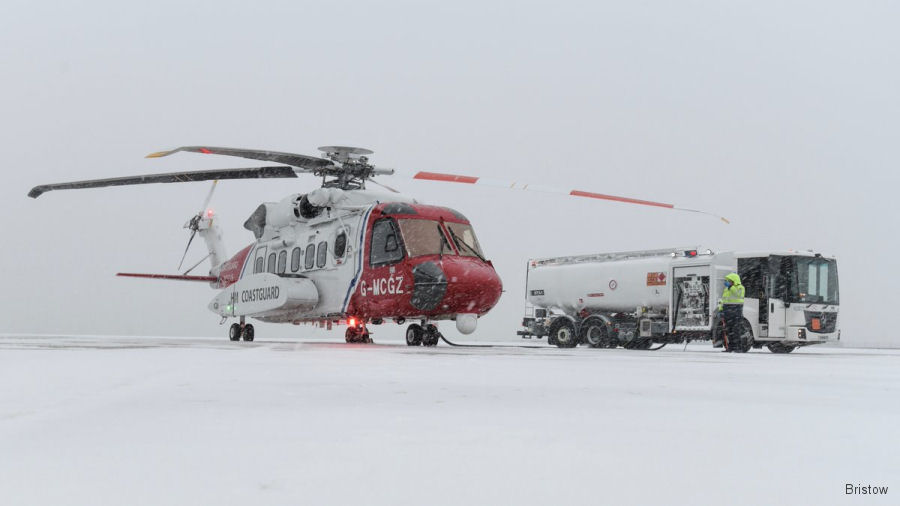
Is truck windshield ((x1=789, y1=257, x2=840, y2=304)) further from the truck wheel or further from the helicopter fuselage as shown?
the helicopter fuselage

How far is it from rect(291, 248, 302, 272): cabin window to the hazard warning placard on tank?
864 cm

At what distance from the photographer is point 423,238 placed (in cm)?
1541

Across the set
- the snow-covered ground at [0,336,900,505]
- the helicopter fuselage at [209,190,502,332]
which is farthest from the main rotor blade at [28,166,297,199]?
the snow-covered ground at [0,336,900,505]

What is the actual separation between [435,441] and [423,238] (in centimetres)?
1173

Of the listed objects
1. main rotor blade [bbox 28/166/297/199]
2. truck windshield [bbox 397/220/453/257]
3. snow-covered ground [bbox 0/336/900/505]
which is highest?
main rotor blade [bbox 28/166/297/199]

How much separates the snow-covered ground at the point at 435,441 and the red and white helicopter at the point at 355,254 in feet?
26.2

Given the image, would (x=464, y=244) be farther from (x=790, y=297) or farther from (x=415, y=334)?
(x=790, y=297)

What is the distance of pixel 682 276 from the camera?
20016 millimetres

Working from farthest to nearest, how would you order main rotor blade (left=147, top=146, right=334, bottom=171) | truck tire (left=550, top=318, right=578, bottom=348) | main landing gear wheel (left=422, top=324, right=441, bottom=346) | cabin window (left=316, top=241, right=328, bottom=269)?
truck tire (left=550, top=318, right=578, bottom=348) → cabin window (left=316, top=241, right=328, bottom=269) → main landing gear wheel (left=422, top=324, right=441, bottom=346) → main rotor blade (left=147, top=146, right=334, bottom=171)

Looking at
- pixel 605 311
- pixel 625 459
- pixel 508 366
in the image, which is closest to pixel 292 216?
pixel 605 311

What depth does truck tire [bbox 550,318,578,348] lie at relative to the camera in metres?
21.9

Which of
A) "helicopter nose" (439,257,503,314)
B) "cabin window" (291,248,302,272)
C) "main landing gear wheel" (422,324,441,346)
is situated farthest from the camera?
"cabin window" (291,248,302,272)

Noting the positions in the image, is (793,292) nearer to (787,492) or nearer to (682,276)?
(682,276)

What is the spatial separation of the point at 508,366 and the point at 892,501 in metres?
6.51
